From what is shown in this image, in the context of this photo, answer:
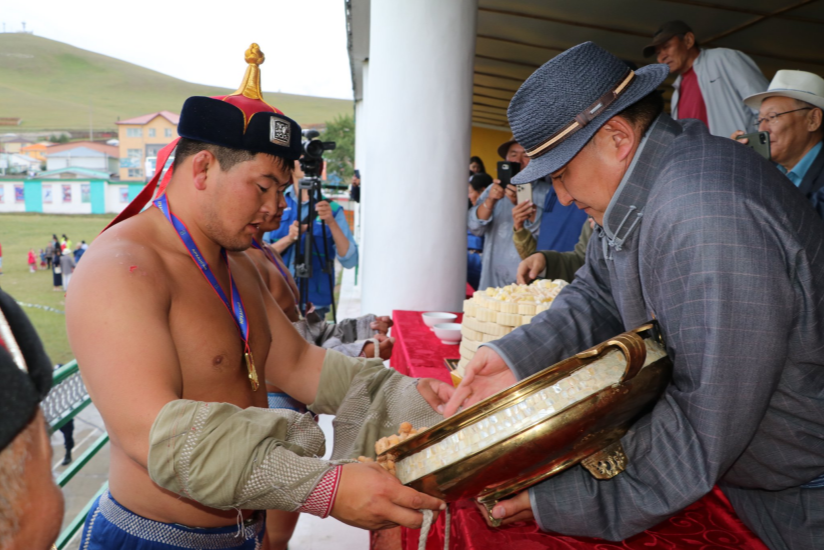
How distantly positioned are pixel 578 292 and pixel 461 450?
0.98 m

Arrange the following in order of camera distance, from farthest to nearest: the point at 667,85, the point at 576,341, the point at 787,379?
the point at 667,85 → the point at 576,341 → the point at 787,379

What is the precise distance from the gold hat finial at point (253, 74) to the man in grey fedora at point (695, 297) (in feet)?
3.27

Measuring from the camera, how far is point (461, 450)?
1.10 meters

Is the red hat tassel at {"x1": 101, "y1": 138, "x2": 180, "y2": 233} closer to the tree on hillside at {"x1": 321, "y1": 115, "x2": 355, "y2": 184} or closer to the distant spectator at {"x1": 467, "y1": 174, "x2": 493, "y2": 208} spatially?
the distant spectator at {"x1": 467, "y1": 174, "x2": 493, "y2": 208}

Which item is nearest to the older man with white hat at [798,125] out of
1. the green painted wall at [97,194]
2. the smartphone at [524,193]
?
the smartphone at [524,193]

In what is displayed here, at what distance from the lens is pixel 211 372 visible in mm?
1745

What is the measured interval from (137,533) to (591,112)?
66.5 inches

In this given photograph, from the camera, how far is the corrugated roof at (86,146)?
373 inches

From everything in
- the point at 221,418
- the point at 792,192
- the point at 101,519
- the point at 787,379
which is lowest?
the point at 101,519

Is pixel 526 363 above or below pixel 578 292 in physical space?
below

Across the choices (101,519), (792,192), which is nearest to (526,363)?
(792,192)

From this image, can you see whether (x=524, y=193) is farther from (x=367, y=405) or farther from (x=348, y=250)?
(x=367, y=405)

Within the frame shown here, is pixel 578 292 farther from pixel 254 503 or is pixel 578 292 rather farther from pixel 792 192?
pixel 254 503

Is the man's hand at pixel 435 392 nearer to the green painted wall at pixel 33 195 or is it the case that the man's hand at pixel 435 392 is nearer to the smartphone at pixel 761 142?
the smartphone at pixel 761 142
